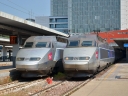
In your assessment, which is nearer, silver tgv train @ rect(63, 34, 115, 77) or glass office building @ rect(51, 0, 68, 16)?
silver tgv train @ rect(63, 34, 115, 77)

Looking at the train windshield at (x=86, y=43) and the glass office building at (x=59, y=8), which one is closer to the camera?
the train windshield at (x=86, y=43)

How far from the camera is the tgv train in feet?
49.3

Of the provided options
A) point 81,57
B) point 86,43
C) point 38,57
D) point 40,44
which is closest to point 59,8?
point 40,44

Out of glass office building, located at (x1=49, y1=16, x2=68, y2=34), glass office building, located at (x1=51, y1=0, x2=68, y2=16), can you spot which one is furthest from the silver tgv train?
glass office building, located at (x1=51, y1=0, x2=68, y2=16)

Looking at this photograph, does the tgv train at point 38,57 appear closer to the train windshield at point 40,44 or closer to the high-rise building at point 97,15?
the train windshield at point 40,44

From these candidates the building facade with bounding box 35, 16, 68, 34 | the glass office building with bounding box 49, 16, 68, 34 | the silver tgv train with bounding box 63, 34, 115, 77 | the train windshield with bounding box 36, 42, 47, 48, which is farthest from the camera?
the building facade with bounding box 35, 16, 68, 34

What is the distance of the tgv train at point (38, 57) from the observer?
15031 millimetres

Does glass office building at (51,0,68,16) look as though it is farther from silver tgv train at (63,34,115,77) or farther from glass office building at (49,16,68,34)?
silver tgv train at (63,34,115,77)

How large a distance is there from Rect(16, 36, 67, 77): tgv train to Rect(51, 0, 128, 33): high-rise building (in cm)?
8837

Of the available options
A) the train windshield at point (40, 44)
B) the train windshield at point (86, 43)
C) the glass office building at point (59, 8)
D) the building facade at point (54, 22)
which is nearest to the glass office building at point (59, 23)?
the building facade at point (54, 22)

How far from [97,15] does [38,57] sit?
9474cm

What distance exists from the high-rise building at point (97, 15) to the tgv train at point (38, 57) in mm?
88372

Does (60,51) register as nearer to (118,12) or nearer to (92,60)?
(92,60)

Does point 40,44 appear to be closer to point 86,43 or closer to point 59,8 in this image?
point 86,43
